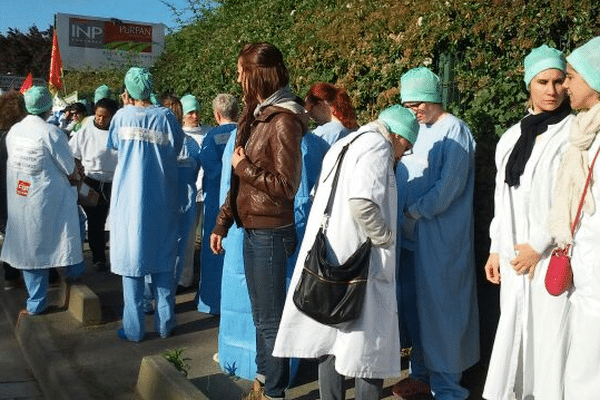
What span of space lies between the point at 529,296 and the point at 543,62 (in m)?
1.16

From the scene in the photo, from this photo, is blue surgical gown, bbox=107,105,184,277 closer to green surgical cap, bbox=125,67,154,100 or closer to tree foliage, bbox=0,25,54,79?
green surgical cap, bbox=125,67,154,100

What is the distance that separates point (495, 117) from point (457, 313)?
125 cm

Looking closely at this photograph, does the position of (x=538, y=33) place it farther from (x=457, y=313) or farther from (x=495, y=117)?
(x=457, y=313)

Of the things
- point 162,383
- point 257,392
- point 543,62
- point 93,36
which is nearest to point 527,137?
point 543,62

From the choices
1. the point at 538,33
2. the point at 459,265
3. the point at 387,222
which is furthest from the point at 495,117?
the point at 387,222

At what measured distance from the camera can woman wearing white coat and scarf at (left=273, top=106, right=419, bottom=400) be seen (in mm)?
3465

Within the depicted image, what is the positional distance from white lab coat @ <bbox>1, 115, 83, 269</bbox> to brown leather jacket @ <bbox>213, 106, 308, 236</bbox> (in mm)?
2700

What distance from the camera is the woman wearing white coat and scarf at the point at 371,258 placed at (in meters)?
3.46

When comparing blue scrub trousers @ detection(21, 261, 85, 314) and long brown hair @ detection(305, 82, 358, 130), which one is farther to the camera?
blue scrub trousers @ detection(21, 261, 85, 314)

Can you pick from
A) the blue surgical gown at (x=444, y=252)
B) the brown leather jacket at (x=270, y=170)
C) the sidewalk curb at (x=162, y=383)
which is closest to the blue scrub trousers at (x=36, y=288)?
the sidewalk curb at (x=162, y=383)

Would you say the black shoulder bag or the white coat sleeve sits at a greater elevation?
the white coat sleeve

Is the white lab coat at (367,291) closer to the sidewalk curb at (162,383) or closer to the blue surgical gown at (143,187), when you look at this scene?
the sidewalk curb at (162,383)

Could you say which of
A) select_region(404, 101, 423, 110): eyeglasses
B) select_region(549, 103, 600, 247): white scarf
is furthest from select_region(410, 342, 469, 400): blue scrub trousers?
select_region(549, 103, 600, 247): white scarf

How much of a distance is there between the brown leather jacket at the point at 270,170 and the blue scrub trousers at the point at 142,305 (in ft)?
5.95
